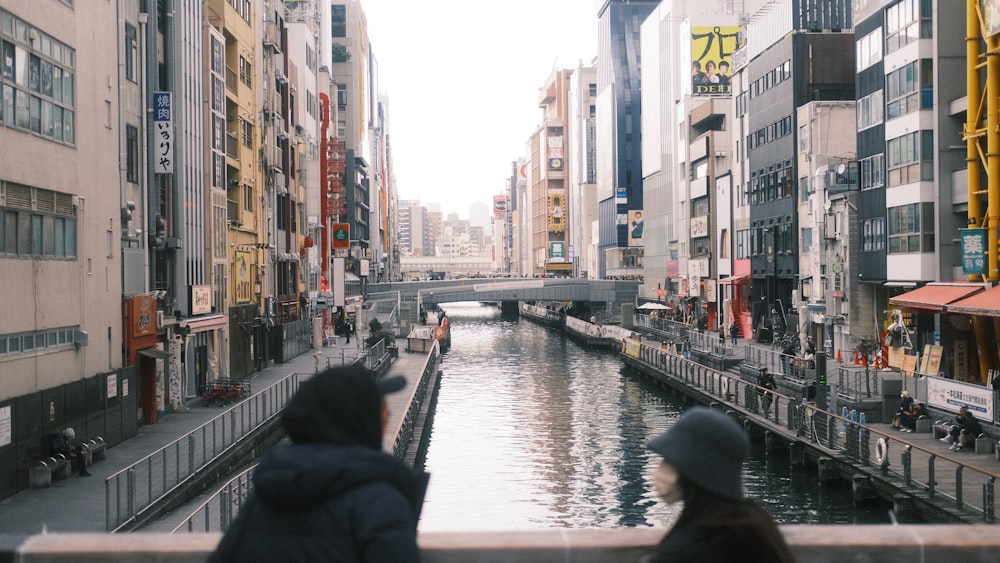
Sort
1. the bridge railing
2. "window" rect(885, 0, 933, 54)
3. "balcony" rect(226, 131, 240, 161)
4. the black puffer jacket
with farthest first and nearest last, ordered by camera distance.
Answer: "balcony" rect(226, 131, 240, 161) < "window" rect(885, 0, 933, 54) < the bridge railing < the black puffer jacket

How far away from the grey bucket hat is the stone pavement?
11372mm

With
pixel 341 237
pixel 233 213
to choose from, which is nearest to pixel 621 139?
pixel 341 237

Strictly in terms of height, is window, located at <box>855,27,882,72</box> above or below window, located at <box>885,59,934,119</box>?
above

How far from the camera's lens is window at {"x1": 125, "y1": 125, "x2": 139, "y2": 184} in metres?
35.7

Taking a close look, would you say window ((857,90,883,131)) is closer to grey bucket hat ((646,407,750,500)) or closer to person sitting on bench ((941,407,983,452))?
person sitting on bench ((941,407,983,452))

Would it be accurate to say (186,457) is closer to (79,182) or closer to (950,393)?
(79,182)

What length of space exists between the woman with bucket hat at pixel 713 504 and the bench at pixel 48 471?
2399 cm

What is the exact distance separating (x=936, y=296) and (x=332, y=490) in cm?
4108

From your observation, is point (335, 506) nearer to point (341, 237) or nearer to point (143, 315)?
point (143, 315)

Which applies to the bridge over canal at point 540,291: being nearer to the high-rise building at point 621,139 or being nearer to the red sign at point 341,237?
the red sign at point 341,237

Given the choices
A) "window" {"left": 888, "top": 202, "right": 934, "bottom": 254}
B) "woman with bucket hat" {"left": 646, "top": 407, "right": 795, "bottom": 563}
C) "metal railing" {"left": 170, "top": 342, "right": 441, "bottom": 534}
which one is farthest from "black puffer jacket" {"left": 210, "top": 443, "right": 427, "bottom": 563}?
"window" {"left": 888, "top": 202, "right": 934, "bottom": 254}

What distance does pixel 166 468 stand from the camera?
82.5ft

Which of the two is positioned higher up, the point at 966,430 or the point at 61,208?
the point at 61,208

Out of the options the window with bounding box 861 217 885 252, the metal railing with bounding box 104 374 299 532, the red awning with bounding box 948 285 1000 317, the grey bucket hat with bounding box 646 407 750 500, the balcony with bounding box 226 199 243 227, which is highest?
A: the balcony with bounding box 226 199 243 227
